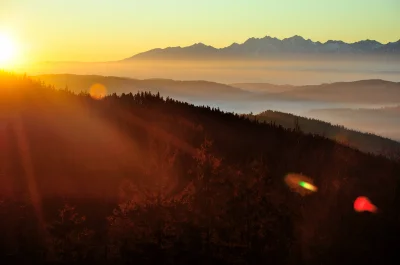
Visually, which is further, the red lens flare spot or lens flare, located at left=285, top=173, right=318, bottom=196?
the red lens flare spot

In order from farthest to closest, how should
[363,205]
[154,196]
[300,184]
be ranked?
[363,205]
[300,184]
[154,196]

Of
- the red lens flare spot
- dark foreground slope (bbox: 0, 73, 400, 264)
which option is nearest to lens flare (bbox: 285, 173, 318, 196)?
dark foreground slope (bbox: 0, 73, 400, 264)

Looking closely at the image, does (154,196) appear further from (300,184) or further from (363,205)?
(363,205)

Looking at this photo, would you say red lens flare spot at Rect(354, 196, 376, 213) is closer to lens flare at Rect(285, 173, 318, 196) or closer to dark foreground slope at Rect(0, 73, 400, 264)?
dark foreground slope at Rect(0, 73, 400, 264)

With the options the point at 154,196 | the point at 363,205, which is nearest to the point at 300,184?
the point at 363,205

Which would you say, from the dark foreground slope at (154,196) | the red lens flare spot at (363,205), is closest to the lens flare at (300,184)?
the dark foreground slope at (154,196)
